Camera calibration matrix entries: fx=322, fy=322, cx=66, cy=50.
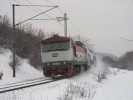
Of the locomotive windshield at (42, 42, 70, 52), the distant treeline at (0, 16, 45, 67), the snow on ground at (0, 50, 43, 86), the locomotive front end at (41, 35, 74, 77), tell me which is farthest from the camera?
the distant treeline at (0, 16, 45, 67)

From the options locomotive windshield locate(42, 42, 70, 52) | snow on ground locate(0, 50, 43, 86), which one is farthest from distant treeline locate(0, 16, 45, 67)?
locomotive windshield locate(42, 42, 70, 52)

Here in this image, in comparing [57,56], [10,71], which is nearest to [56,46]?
[57,56]

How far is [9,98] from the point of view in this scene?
1393 centimetres

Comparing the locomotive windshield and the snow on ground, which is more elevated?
the locomotive windshield

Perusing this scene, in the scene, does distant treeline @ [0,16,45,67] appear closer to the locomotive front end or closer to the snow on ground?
the snow on ground

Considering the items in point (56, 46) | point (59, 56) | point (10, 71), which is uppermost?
point (56, 46)

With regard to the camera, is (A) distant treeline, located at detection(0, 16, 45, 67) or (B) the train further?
(A) distant treeline, located at detection(0, 16, 45, 67)

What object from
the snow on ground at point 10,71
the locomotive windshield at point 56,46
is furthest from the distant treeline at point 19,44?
the locomotive windshield at point 56,46

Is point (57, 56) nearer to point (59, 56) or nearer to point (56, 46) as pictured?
point (59, 56)

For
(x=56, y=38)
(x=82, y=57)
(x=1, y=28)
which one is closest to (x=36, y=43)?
(x=1, y=28)

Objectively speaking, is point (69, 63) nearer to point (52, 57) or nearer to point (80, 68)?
point (52, 57)

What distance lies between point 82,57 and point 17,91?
15.9 m

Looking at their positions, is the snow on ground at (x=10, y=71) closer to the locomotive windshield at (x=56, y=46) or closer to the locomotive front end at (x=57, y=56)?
the locomotive front end at (x=57, y=56)

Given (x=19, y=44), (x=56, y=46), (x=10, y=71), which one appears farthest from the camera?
(x=19, y=44)
